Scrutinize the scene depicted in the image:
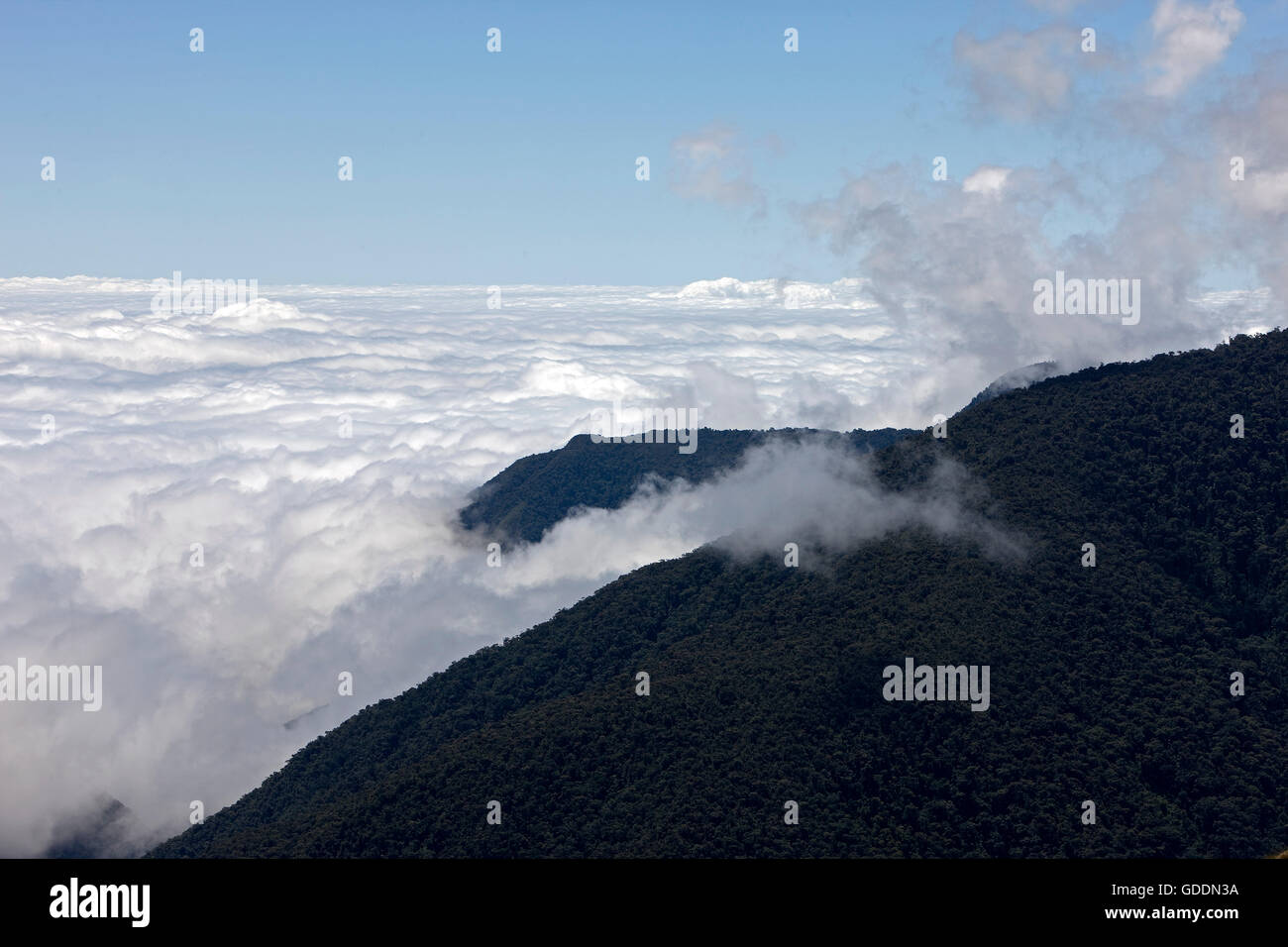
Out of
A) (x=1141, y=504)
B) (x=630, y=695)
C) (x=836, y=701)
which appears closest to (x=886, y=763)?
(x=836, y=701)

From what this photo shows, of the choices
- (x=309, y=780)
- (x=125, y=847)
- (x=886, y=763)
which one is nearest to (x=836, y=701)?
(x=886, y=763)

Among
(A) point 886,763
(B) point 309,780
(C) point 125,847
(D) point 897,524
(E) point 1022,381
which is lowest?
(C) point 125,847

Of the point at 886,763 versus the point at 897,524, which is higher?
the point at 897,524

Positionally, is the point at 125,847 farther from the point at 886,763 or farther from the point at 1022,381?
the point at 1022,381
